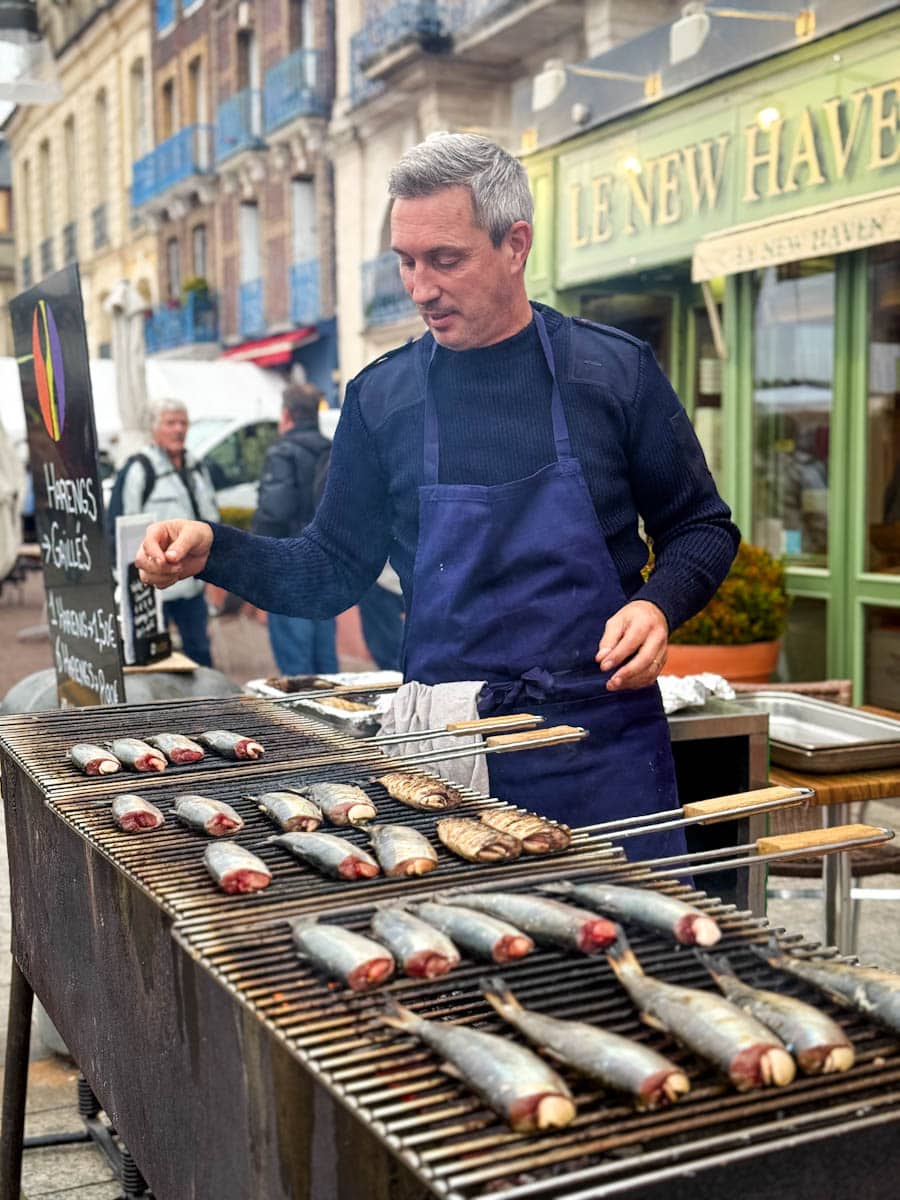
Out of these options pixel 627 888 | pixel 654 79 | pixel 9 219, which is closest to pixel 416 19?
pixel 654 79

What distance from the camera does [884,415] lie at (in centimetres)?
786

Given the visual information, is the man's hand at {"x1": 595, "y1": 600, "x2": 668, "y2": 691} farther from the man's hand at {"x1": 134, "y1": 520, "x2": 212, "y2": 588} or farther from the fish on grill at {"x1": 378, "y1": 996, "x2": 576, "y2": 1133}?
the fish on grill at {"x1": 378, "y1": 996, "x2": 576, "y2": 1133}

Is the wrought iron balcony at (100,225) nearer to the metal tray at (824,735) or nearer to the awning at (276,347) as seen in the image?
the awning at (276,347)

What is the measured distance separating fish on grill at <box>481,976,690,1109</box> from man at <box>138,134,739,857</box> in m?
1.23

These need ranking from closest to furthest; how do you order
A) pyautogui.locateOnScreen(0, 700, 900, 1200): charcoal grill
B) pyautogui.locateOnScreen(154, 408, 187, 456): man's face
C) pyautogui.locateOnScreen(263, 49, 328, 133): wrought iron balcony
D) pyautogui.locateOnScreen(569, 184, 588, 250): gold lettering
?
pyautogui.locateOnScreen(0, 700, 900, 1200): charcoal grill < pyautogui.locateOnScreen(154, 408, 187, 456): man's face < pyautogui.locateOnScreen(569, 184, 588, 250): gold lettering < pyautogui.locateOnScreen(263, 49, 328, 133): wrought iron balcony

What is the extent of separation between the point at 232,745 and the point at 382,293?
18035 millimetres

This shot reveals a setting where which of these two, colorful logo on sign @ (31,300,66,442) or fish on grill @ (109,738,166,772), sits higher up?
colorful logo on sign @ (31,300,66,442)

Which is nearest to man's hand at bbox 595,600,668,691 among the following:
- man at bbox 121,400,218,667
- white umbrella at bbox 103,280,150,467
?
man at bbox 121,400,218,667

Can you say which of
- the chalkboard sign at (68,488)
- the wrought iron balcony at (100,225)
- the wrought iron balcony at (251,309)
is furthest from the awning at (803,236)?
the wrought iron balcony at (100,225)

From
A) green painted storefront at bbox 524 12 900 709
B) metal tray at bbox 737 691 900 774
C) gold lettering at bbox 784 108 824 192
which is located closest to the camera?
metal tray at bbox 737 691 900 774

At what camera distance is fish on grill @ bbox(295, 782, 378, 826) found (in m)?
2.10

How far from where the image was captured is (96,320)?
33.8m

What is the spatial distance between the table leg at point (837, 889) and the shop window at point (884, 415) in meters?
4.17

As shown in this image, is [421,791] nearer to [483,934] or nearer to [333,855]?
[333,855]
